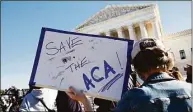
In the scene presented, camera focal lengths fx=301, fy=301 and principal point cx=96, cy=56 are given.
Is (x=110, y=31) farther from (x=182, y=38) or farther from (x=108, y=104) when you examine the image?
(x=108, y=104)

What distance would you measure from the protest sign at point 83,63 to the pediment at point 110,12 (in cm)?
4711

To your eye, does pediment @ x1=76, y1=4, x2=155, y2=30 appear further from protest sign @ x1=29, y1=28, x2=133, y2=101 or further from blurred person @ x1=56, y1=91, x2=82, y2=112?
protest sign @ x1=29, y1=28, x2=133, y2=101

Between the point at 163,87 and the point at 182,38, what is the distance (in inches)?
1811

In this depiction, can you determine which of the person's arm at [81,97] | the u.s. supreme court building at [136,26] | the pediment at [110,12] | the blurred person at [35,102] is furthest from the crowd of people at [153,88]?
the pediment at [110,12]

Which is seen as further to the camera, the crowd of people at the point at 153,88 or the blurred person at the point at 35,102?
the blurred person at the point at 35,102

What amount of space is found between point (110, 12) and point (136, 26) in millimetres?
5785

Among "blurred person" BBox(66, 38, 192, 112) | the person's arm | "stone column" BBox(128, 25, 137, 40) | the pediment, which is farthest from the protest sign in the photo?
the pediment

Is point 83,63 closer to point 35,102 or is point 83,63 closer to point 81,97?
point 81,97

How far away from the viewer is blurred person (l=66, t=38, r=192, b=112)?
63.7 inches

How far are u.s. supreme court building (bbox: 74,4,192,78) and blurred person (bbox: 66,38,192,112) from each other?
43764 millimetres

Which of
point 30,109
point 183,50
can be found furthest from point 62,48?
point 183,50

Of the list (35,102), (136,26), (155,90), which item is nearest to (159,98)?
(155,90)

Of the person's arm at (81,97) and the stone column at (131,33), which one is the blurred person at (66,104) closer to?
the person's arm at (81,97)

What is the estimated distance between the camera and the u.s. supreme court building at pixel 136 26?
45578mm
